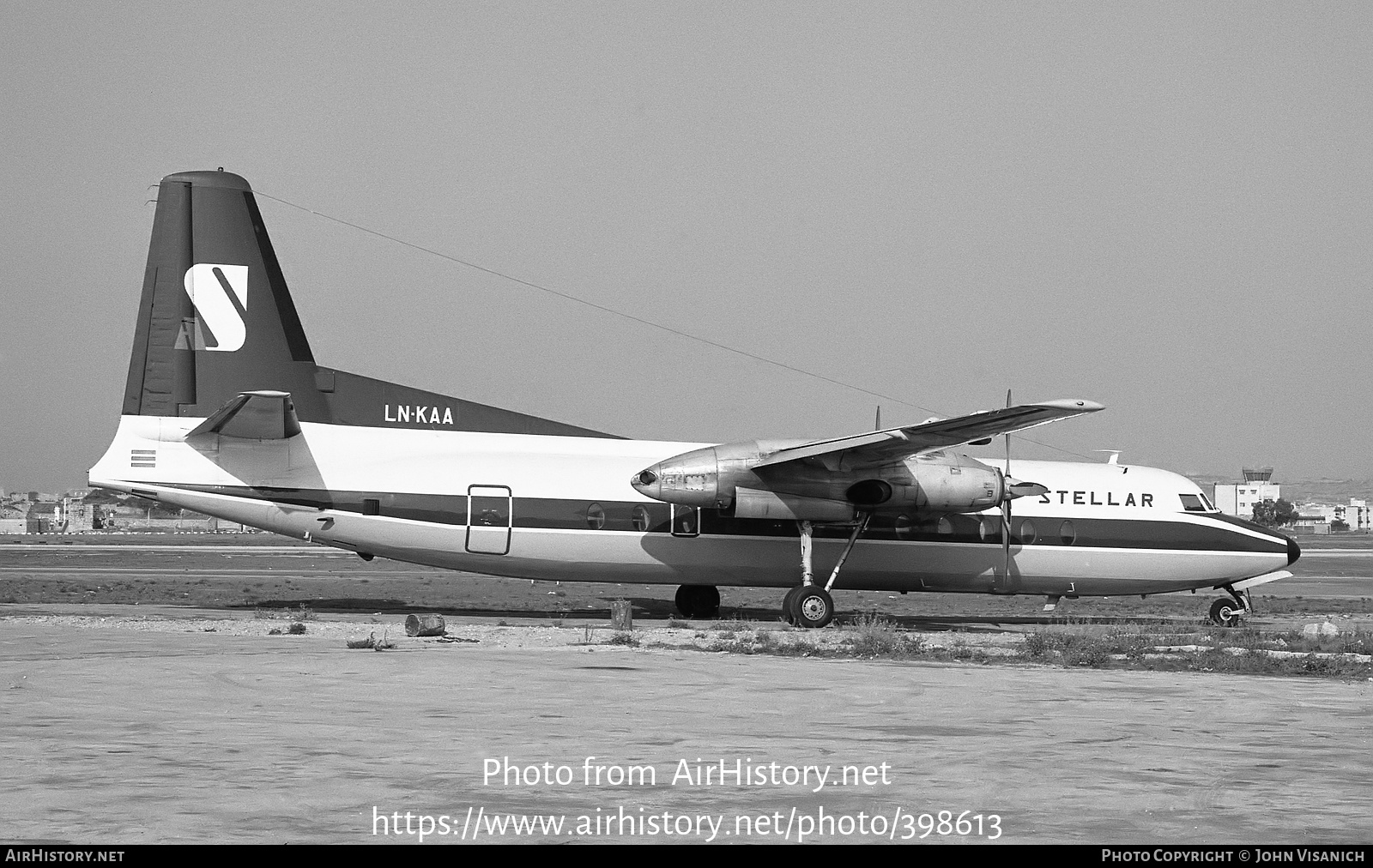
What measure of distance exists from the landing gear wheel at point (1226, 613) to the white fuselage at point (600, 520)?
19.4 inches

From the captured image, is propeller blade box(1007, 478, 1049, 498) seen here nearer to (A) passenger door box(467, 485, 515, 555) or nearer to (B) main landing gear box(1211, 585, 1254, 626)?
(B) main landing gear box(1211, 585, 1254, 626)

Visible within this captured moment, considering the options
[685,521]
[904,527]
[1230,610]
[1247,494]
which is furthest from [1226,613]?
[1247,494]

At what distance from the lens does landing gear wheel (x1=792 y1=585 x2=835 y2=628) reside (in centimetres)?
2341

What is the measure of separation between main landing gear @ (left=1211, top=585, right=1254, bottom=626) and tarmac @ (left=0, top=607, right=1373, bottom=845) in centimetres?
1102

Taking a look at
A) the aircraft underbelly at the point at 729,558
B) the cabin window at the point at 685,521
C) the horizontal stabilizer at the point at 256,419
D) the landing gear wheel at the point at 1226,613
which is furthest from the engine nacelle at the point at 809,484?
the landing gear wheel at the point at 1226,613

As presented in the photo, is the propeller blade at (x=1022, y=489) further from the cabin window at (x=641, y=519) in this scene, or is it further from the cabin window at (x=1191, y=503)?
the cabin window at (x=641, y=519)

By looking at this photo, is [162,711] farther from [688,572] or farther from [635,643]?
[688,572]

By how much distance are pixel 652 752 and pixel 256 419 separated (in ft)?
46.1

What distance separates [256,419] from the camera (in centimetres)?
2183

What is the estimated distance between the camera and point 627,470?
24328 mm

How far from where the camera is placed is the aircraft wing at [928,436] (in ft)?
68.6

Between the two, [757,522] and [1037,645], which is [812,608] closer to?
[757,522]

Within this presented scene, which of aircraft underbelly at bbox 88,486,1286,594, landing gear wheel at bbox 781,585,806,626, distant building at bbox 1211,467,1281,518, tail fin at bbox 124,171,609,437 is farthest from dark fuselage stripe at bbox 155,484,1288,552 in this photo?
distant building at bbox 1211,467,1281,518

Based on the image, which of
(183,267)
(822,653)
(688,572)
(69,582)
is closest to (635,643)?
(822,653)
